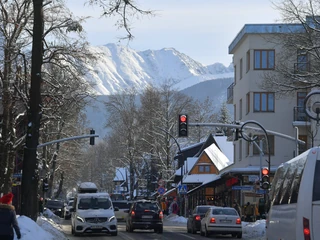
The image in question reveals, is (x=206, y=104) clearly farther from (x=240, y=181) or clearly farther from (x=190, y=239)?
(x=190, y=239)

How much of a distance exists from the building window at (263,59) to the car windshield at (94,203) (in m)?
26.7

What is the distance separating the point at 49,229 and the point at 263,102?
31.7 m

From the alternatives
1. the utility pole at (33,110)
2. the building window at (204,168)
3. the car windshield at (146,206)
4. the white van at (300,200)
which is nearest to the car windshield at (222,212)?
the car windshield at (146,206)

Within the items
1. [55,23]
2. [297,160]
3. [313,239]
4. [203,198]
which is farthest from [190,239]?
[203,198]

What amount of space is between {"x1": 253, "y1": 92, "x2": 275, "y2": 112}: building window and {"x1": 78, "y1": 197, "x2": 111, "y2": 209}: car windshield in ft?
85.7

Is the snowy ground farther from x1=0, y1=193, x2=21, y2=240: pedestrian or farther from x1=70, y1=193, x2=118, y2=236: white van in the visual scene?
x1=0, y1=193, x2=21, y2=240: pedestrian

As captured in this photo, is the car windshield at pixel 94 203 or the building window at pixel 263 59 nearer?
the car windshield at pixel 94 203

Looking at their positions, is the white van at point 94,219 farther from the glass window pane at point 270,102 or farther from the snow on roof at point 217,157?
the snow on roof at point 217,157

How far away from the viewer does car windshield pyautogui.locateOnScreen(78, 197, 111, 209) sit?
37.1m

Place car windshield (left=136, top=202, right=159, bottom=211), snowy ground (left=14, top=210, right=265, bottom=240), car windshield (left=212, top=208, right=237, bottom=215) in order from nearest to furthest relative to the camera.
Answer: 1. snowy ground (left=14, top=210, right=265, bottom=240)
2. car windshield (left=212, top=208, right=237, bottom=215)
3. car windshield (left=136, top=202, right=159, bottom=211)

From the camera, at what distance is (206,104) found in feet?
340

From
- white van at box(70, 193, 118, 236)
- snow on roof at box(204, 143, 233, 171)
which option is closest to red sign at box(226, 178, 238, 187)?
snow on roof at box(204, 143, 233, 171)

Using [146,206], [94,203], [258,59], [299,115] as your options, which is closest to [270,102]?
[299,115]

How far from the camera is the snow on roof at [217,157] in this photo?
7974 cm
